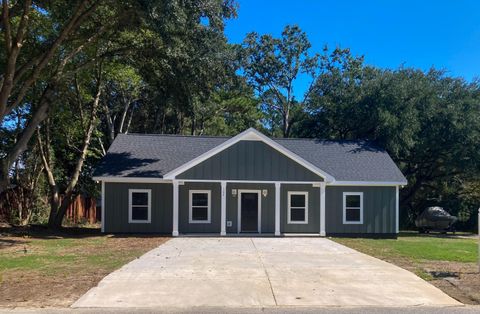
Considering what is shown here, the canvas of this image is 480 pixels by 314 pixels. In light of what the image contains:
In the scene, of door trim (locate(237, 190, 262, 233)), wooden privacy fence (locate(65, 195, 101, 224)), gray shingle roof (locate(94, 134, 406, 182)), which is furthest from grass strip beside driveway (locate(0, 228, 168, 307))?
wooden privacy fence (locate(65, 195, 101, 224))

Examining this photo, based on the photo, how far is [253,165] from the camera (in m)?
21.2

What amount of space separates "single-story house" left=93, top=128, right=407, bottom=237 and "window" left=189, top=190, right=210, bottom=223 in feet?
0.15

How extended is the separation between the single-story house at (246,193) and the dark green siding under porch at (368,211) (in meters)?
0.05

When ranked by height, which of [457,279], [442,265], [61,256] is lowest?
[61,256]

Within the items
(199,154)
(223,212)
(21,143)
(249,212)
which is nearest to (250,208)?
(249,212)

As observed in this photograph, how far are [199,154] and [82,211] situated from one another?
1229cm

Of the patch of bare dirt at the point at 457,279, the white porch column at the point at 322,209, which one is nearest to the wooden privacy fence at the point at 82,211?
the white porch column at the point at 322,209

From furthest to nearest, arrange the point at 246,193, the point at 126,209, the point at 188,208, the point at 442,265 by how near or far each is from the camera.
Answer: the point at 246,193 < the point at 188,208 < the point at 126,209 < the point at 442,265

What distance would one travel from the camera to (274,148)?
69.9 ft

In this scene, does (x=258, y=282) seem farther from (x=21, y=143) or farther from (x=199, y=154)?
(x=199, y=154)

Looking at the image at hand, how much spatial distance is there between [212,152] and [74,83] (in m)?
8.17

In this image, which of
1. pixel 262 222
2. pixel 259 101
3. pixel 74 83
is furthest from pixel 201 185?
pixel 259 101

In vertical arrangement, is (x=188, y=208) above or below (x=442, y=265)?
above

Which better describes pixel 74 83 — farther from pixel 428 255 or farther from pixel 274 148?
pixel 428 255
